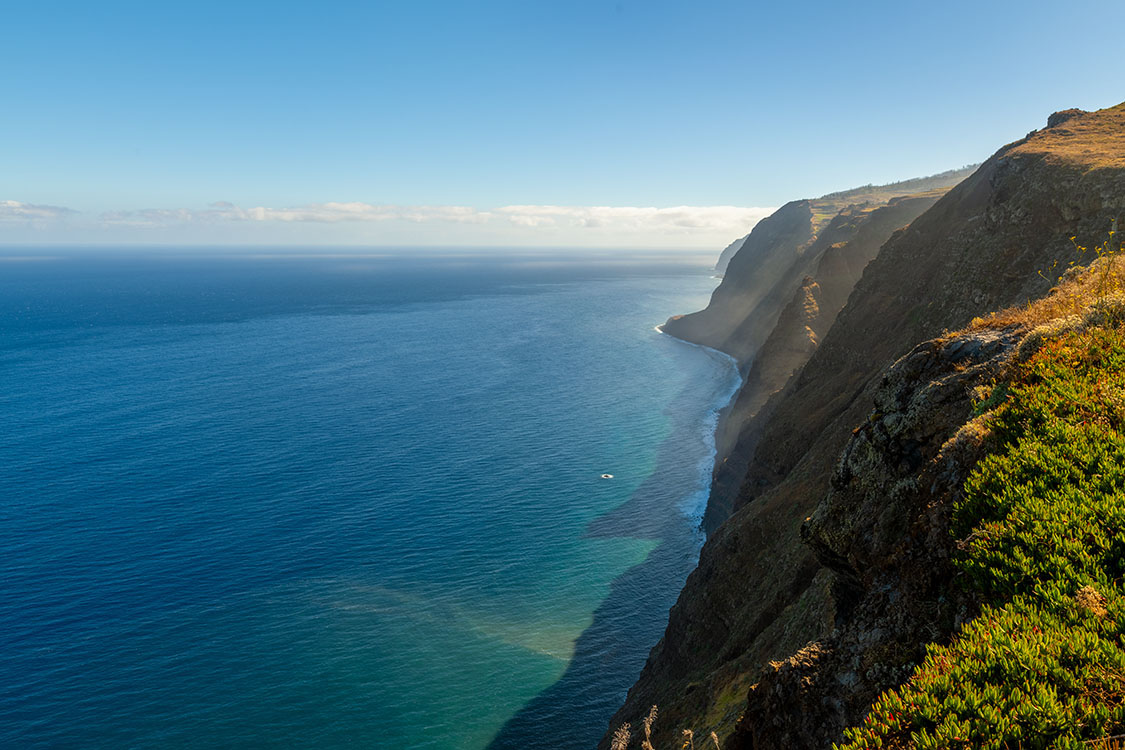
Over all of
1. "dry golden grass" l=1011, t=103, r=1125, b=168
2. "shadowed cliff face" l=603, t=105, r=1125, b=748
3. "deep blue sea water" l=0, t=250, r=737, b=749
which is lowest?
"deep blue sea water" l=0, t=250, r=737, b=749

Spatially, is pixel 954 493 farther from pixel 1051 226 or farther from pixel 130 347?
pixel 130 347

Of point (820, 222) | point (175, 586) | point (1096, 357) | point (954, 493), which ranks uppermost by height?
point (820, 222)

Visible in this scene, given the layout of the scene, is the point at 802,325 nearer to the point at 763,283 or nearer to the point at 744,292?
the point at 763,283

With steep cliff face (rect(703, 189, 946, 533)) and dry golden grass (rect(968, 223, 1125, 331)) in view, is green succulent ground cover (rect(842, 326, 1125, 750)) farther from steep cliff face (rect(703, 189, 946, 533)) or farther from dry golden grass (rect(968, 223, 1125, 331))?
steep cliff face (rect(703, 189, 946, 533))

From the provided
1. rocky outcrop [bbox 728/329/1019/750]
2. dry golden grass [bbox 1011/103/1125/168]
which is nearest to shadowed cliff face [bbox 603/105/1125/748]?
dry golden grass [bbox 1011/103/1125/168]

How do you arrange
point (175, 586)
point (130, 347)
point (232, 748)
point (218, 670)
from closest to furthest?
point (232, 748), point (218, 670), point (175, 586), point (130, 347)

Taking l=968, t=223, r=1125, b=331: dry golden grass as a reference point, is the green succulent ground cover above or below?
below

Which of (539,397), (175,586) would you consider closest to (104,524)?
(175,586)
